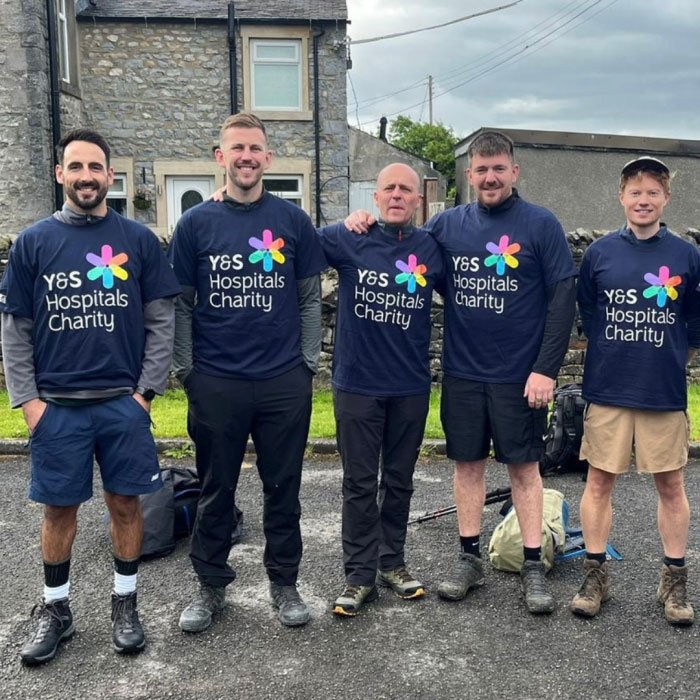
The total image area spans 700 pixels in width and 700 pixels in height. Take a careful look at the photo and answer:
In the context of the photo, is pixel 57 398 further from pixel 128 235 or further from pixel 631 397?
pixel 631 397

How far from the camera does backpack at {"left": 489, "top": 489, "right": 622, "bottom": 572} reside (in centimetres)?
449

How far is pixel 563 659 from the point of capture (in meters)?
3.51

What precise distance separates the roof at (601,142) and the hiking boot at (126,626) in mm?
13886

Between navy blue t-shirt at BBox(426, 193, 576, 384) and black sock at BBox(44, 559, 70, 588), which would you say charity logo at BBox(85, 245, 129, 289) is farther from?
navy blue t-shirt at BBox(426, 193, 576, 384)

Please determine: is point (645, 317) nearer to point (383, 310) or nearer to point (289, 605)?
point (383, 310)

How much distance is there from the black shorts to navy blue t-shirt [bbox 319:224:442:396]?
222 mm

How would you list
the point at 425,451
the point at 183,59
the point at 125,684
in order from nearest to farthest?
the point at 125,684 < the point at 425,451 < the point at 183,59

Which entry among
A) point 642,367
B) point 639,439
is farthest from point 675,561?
point 642,367

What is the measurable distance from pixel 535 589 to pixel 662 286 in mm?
1653

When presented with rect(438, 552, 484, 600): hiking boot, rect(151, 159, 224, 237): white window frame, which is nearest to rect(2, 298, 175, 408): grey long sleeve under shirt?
rect(438, 552, 484, 600): hiking boot

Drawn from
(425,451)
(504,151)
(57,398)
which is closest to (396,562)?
(57,398)

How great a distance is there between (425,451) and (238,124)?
4176 mm

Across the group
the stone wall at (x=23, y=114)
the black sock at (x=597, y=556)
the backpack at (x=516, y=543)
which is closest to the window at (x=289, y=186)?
the stone wall at (x=23, y=114)

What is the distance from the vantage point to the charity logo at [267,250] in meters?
3.82
